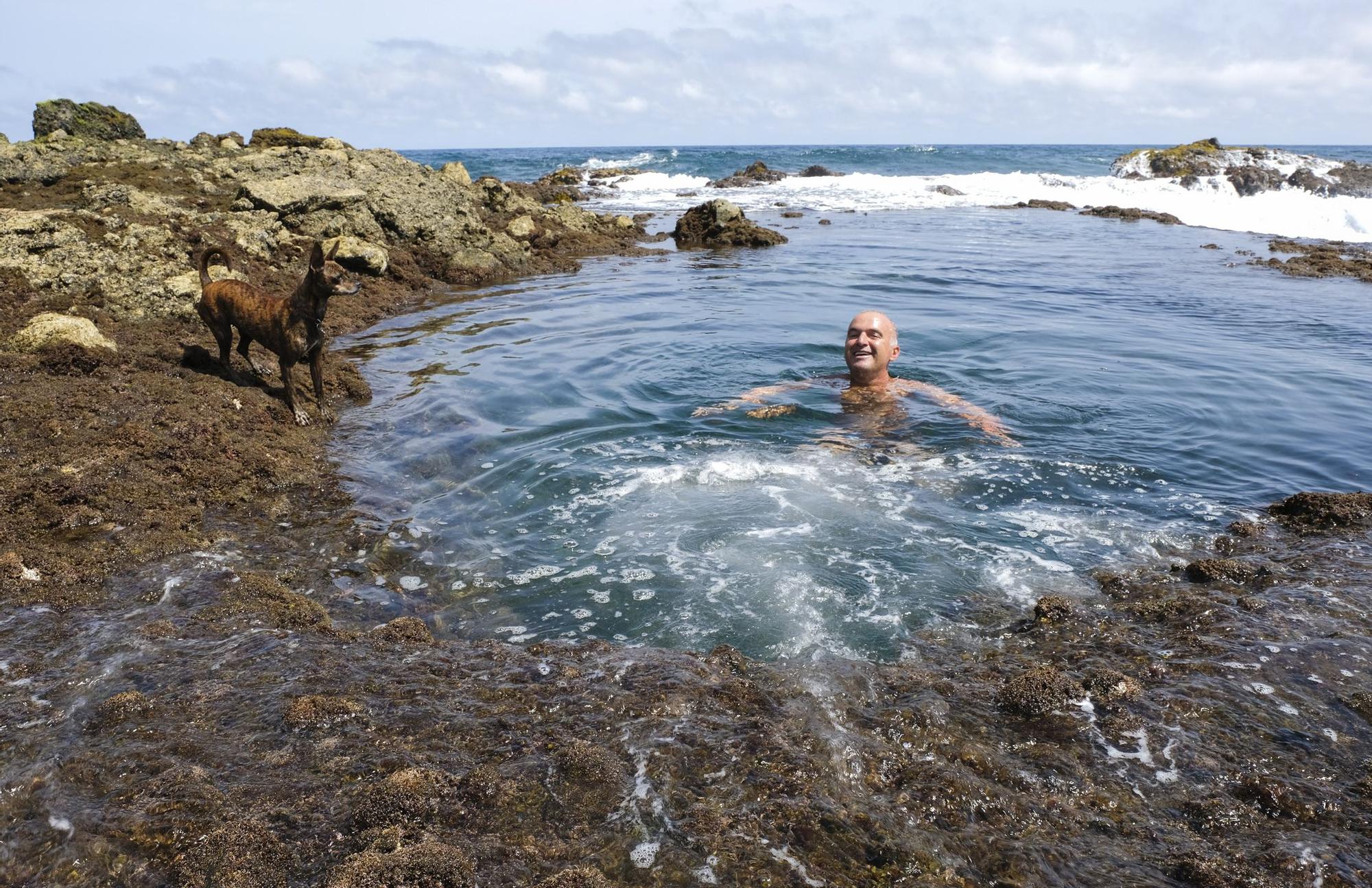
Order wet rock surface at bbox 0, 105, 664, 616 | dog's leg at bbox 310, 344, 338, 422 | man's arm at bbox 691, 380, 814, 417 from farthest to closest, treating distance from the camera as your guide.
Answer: man's arm at bbox 691, 380, 814, 417 → dog's leg at bbox 310, 344, 338, 422 → wet rock surface at bbox 0, 105, 664, 616

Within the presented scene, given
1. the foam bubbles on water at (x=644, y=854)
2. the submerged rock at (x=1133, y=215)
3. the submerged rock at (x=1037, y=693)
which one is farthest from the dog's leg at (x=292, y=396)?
the submerged rock at (x=1133, y=215)

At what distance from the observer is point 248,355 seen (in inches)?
314

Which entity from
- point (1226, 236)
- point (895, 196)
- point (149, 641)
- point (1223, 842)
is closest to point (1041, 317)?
point (1223, 842)

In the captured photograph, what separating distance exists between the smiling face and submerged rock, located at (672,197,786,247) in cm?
1461

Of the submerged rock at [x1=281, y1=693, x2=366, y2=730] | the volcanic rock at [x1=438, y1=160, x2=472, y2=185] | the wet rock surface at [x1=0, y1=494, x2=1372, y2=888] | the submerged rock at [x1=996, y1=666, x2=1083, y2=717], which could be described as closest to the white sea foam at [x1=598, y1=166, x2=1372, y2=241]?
the volcanic rock at [x1=438, y1=160, x2=472, y2=185]

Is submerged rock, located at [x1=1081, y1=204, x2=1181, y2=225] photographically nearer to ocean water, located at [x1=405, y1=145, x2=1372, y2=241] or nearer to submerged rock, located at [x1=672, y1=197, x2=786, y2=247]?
ocean water, located at [x1=405, y1=145, x2=1372, y2=241]

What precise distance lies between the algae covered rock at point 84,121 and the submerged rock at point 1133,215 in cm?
3320

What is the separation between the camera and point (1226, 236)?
25.2 m

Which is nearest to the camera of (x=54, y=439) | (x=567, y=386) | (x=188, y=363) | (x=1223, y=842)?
(x=1223, y=842)

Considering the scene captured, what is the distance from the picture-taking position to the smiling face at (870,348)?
29.0ft

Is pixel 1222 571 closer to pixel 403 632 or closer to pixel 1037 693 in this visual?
pixel 1037 693

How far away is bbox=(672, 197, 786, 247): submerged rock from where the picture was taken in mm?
22969

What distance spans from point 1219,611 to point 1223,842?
2.04 metres

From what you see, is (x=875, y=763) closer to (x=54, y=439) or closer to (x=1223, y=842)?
(x=1223, y=842)
